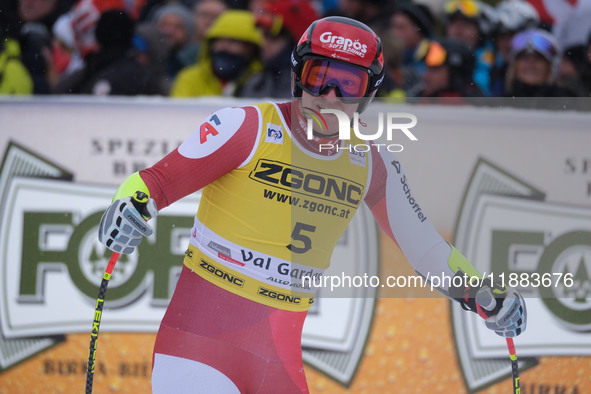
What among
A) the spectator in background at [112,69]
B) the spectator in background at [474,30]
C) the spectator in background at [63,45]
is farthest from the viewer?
the spectator in background at [63,45]

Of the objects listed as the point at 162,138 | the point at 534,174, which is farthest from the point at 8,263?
the point at 534,174

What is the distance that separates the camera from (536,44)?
5836 mm

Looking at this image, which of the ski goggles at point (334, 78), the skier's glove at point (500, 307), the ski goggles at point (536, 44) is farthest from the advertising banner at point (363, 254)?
the ski goggles at point (334, 78)

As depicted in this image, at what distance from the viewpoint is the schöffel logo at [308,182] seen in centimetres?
334

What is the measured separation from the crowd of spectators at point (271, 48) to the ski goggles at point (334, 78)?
1944mm

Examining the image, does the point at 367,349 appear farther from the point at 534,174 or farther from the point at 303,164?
the point at 303,164

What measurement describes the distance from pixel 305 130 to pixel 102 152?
7.15 feet

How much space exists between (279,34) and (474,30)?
1.52m

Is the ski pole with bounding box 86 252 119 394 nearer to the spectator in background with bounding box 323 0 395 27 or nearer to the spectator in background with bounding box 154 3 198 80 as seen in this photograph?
the spectator in background with bounding box 154 3 198 80

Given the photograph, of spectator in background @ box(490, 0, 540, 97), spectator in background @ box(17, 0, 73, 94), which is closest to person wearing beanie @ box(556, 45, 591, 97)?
spectator in background @ box(490, 0, 540, 97)

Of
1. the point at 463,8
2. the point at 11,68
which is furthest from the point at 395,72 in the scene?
the point at 11,68

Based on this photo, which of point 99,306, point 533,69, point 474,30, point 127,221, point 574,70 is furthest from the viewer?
point 474,30

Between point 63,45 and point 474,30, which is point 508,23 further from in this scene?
point 63,45

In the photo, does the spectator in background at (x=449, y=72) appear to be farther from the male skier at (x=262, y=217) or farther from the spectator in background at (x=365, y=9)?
the male skier at (x=262, y=217)
